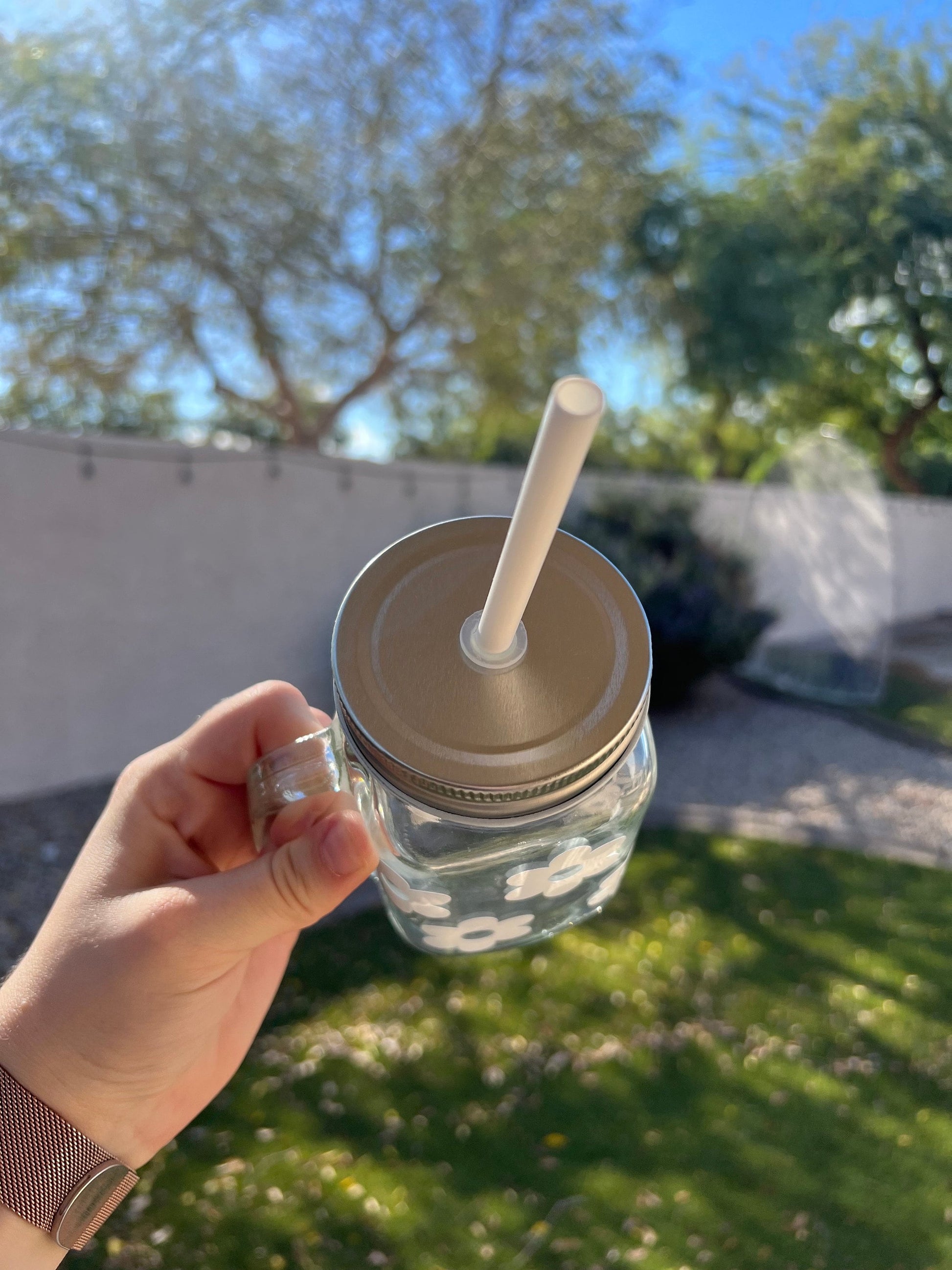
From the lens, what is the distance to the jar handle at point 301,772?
766 mm

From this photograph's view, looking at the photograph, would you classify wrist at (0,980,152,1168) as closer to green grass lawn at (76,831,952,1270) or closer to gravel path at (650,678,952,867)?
green grass lawn at (76,831,952,1270)

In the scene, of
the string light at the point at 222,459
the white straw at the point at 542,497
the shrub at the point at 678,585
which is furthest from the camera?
the shrub at the point at 678,585

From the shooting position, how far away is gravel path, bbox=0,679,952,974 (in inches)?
148

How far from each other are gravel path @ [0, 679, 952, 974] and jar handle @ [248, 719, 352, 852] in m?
2.83

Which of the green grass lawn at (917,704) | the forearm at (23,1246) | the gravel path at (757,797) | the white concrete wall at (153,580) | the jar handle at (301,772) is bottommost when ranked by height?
the green grass lawn at (917,704)

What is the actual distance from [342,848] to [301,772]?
0.08 metres

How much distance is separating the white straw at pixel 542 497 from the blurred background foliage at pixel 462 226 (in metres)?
7.68

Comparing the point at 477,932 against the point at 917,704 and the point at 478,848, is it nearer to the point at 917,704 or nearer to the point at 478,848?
the point at 478,848

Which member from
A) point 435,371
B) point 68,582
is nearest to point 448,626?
point 68,582

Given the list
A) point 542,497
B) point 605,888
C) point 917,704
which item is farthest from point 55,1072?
point 917,704

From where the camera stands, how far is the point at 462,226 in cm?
795

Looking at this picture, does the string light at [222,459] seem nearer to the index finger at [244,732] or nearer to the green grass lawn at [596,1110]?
the green grass lawn at [596,1110]

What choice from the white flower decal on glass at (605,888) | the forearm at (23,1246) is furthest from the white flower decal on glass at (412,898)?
the forearm at (23,1246)

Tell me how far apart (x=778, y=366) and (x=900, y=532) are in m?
2.37
